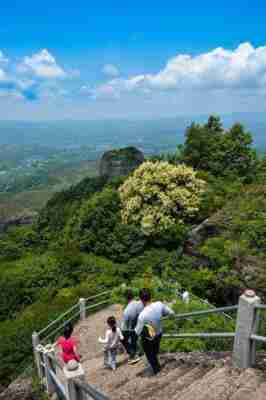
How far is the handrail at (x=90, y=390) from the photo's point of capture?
2.89m

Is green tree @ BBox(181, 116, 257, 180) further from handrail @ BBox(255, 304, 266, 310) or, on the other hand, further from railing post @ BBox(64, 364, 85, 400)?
railing post @ BBox(64, 364, 85, 400)

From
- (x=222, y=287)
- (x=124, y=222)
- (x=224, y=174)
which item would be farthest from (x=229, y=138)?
(x=222, y=287)

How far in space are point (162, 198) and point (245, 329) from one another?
14.5 meters

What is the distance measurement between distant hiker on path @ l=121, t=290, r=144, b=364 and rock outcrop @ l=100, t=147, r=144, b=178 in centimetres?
3451

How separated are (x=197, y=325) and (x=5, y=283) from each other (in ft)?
41.5

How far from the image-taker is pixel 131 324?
6.57 metres

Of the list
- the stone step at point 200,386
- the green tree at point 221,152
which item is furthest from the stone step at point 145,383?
the green tree at point 221,152

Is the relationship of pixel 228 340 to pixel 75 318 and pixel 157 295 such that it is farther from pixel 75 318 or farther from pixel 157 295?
pixel 75 318

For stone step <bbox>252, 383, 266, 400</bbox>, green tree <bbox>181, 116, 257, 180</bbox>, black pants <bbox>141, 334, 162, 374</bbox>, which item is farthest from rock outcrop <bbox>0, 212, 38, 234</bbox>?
stone step <bbox>252, 383, 266, 400</bbox>

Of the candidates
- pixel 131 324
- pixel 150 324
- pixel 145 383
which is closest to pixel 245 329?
pixel 150 324

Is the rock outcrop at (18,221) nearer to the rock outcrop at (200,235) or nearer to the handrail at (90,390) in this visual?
the rock outcrop at (200,235)

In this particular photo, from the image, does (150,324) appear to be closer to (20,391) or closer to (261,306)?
(261,306)

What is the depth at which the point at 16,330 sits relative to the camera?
1148 centimetres

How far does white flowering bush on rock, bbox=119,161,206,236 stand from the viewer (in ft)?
61.6
